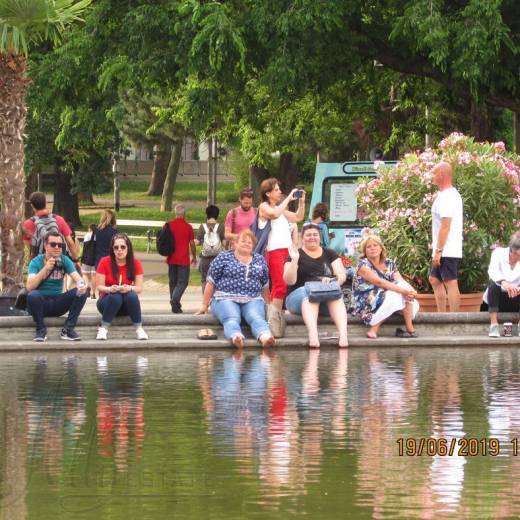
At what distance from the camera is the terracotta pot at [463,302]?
65.6 feet

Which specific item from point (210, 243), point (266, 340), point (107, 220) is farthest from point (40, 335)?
point (210, 243)

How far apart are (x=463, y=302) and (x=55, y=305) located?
5.04 meters

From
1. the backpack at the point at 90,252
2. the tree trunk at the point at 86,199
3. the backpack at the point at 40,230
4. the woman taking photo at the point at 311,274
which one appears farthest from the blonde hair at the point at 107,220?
the tree trunk at the point at 86,199

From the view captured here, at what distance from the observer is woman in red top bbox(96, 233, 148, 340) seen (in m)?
17.9

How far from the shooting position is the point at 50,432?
38.1 feet

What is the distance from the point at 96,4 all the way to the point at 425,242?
29.8ft

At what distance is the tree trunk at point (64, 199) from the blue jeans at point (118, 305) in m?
38.3

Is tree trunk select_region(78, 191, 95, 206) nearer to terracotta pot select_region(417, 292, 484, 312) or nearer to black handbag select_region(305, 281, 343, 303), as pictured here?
terracotta pot select_region(417, 292, 484, 312)

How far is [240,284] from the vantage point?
18.1 metres

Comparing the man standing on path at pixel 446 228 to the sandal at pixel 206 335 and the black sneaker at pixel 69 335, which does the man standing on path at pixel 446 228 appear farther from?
the black sneaker at pixel 69 335

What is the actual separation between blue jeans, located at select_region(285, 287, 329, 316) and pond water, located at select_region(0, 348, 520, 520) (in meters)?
1.23

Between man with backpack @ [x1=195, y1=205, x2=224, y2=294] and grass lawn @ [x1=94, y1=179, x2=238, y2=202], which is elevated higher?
grass lawn @ [x1=94, y1=179, x2=238, y2=202]

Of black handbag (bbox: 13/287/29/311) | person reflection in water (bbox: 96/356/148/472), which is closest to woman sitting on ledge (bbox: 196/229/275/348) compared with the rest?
person reflection in water (bbox: 96/356/148/472)
